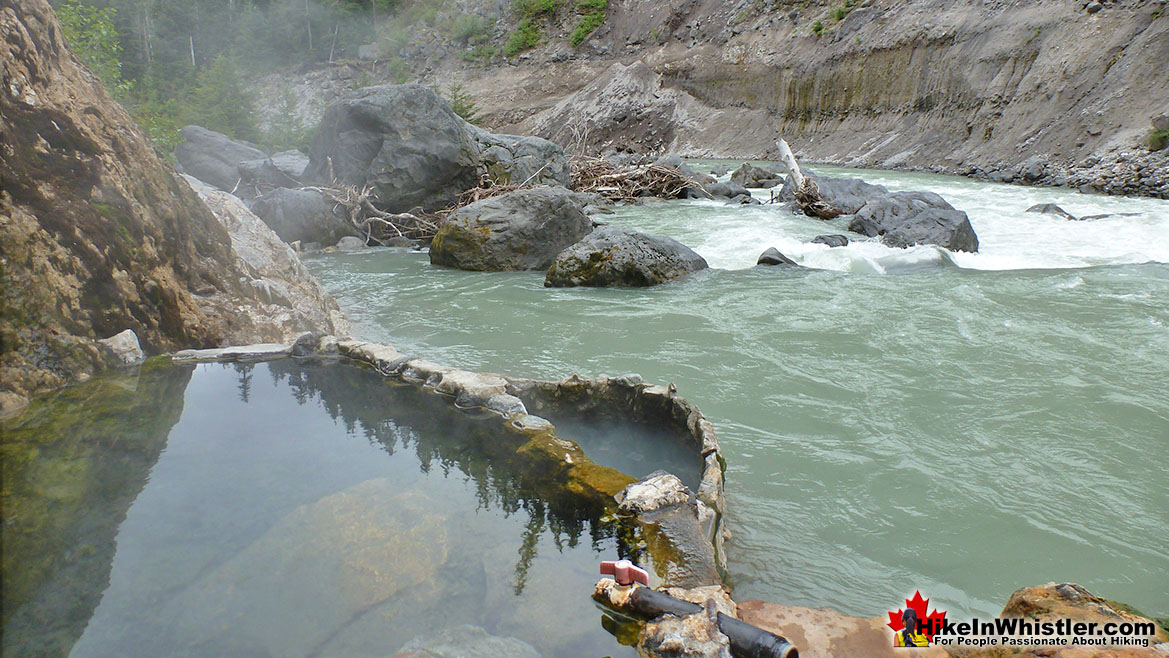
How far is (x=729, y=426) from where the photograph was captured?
13.8 feet

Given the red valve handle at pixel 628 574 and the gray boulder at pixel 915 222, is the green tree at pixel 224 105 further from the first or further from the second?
the red valve handle at pixel 628 574

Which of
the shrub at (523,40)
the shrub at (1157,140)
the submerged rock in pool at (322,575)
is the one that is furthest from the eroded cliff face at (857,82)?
the submerged rock in pool at (322,575)

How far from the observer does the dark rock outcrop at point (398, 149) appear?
477 inches

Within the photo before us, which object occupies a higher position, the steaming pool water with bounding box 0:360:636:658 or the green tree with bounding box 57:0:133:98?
the green tree with bounding box 57:0:133:98

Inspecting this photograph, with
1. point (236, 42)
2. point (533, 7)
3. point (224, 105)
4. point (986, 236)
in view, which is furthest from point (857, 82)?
point (236, 42)

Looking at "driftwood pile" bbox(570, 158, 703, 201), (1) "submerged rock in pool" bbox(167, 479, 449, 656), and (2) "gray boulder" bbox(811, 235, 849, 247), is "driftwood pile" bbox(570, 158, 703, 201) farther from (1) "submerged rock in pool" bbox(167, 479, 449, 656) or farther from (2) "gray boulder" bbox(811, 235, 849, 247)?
(1) "submerged rock in pool" bbox(167, 479, 449, 656)

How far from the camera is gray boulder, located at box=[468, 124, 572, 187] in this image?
13414 mm

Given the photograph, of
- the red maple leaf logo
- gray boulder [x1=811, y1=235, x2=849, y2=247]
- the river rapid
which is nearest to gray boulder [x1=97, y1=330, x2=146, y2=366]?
the river rapid

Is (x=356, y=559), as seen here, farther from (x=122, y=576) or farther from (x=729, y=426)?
(x=729, y=426)

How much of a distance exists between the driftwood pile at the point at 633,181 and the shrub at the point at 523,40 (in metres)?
32.0

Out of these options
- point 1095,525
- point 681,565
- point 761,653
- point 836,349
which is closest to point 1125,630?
point 761,653

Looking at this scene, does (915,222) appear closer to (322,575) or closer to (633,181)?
(633,181)

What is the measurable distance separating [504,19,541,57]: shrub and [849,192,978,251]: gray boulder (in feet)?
129

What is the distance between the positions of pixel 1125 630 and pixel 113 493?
325 centimetres
